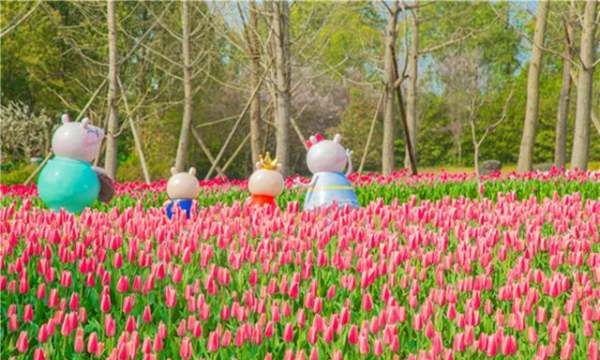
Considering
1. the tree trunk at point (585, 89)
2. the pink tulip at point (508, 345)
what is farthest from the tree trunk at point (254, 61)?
the pink tulip at point (508, 345)

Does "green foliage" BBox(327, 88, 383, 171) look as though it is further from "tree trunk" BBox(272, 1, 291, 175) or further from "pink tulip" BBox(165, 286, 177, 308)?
"pink tulip" BBox(165, 286, 177, 308)

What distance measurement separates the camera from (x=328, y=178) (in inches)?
315

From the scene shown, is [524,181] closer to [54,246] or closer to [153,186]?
[153,186]

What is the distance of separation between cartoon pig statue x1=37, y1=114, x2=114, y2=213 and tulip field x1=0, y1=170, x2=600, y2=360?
69cm

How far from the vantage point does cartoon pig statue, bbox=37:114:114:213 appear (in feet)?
23.7

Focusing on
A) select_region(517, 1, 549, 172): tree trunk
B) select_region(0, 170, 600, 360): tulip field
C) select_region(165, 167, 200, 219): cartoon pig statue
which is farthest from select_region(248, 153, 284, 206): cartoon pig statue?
select_region(517, 1, 549, 172): tree trunk

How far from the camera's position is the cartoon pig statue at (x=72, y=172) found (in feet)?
23.7

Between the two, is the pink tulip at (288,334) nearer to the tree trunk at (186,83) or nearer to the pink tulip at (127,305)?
the pink tulip at (127,305)

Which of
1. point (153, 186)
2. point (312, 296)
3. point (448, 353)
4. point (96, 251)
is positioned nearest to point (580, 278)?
point (312, 296)

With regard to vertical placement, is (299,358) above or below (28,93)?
below

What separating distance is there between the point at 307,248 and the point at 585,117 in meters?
11.2

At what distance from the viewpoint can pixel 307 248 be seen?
519cm

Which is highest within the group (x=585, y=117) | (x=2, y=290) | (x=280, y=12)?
(x=280, y=12)

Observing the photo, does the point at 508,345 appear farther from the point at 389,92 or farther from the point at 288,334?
the point at 389,92
